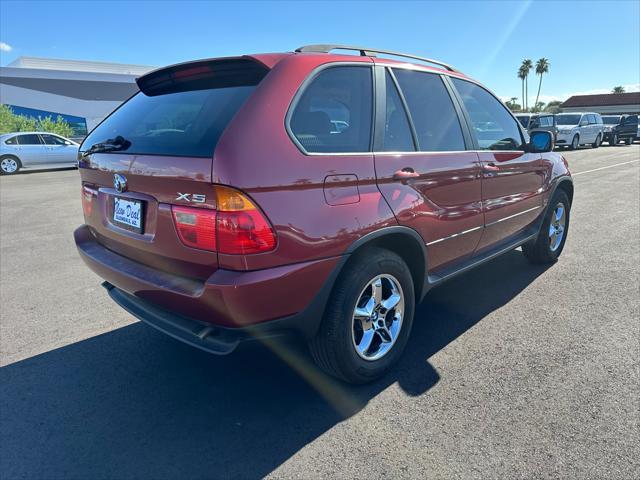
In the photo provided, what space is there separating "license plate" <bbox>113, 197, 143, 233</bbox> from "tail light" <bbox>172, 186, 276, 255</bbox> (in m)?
0.49

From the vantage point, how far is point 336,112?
2504mm

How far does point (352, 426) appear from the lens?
237 cm

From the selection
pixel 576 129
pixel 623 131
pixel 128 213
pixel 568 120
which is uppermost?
pixel 568 120

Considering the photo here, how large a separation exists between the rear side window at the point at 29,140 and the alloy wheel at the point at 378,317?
59.7 ft

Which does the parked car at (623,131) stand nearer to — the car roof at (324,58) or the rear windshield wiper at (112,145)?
the car roof at (324,58)

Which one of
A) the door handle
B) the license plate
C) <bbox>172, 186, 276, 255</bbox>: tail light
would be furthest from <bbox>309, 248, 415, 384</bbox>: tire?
the license plate

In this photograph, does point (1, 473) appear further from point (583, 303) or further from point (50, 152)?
point (50, 152)

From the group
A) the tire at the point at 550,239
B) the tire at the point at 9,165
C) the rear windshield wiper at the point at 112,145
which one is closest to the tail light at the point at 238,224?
the rear windshield wiper at the point at 112,145

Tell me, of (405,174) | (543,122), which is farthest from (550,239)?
(543,122)

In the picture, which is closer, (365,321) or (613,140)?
(365,321)

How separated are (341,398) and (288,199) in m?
1.27

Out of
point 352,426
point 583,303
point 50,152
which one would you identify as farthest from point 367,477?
point 50,152

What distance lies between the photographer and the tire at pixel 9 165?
16109 millimetres

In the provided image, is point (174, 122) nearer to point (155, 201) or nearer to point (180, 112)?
point (180, 112)
